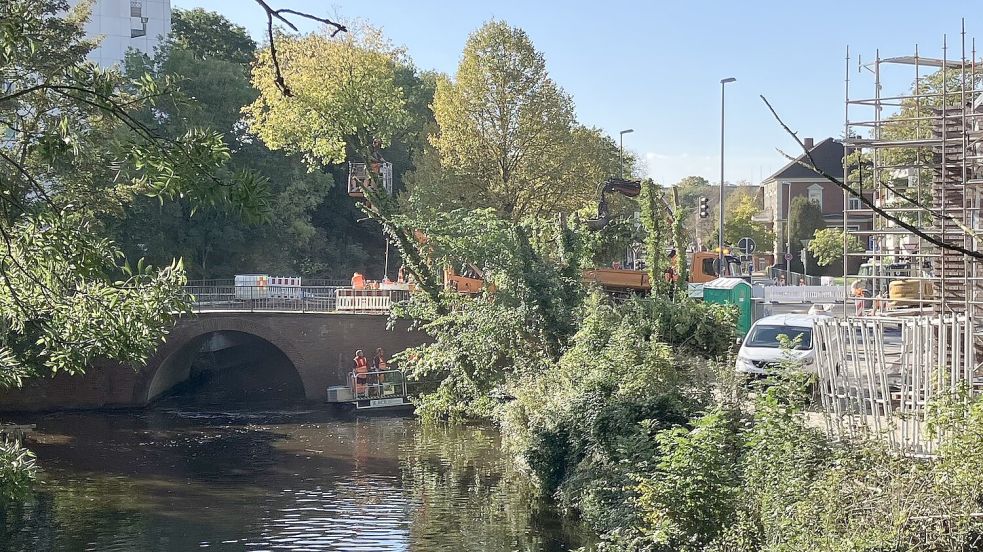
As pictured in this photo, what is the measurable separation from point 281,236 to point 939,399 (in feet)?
143

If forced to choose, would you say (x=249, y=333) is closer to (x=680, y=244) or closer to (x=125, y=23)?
(x=680, y=244)

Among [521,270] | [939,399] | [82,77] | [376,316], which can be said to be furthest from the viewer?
[376,316]

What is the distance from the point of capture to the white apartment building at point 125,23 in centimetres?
6341

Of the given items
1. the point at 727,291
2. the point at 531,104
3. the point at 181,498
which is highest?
the point at 531,104

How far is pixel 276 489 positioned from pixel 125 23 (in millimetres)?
50658

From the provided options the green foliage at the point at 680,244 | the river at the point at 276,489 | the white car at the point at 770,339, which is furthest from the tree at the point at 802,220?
the white car at the point at 770,339

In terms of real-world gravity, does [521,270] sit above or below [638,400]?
above

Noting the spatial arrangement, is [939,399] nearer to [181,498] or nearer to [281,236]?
[181,498]

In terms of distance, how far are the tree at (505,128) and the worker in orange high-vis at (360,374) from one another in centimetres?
824

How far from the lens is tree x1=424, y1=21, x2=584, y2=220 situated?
38.3 meters

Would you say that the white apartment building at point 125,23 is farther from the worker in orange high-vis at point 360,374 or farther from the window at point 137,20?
the worker in orange high-vis at point 360,374

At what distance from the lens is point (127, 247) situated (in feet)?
148

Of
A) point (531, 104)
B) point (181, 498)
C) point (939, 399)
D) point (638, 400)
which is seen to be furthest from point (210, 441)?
point (939, 399)

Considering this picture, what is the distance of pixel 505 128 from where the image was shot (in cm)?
3847
